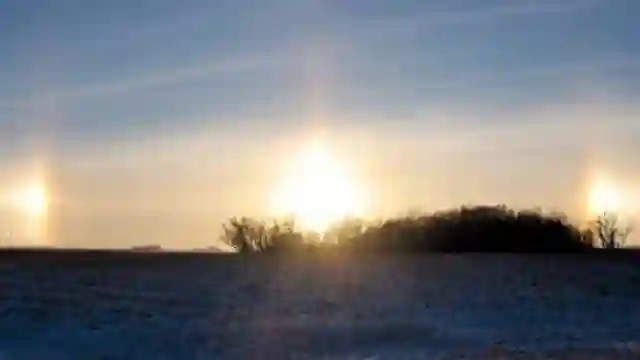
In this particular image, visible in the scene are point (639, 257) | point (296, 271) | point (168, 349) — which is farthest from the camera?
point (639, 257)

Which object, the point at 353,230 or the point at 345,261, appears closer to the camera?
the point at 345,261

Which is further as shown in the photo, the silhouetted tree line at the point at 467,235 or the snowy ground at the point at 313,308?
the silhouetted tree line at the point at 467,235

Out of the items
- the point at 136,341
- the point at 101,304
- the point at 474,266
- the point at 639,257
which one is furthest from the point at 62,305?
the point at 639,257

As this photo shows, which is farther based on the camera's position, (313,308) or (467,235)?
(467,235)

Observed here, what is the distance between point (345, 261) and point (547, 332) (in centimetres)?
1359

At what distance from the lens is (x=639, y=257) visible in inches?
1779

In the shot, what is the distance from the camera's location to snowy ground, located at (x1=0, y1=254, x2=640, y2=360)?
1002 inches

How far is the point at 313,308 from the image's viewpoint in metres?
30.8

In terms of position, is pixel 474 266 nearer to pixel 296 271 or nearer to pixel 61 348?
pixel 296 271

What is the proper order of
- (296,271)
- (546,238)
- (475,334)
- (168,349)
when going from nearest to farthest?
(168,349) < (475,334) < (296,271) < (546,238)

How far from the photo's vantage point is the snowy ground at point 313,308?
83.5 ft

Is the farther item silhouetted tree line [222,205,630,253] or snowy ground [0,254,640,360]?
silhouetted tree line [222,205,630,253]

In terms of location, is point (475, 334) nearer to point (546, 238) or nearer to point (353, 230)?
point (546, 238)

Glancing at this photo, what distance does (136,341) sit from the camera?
85.9ft
